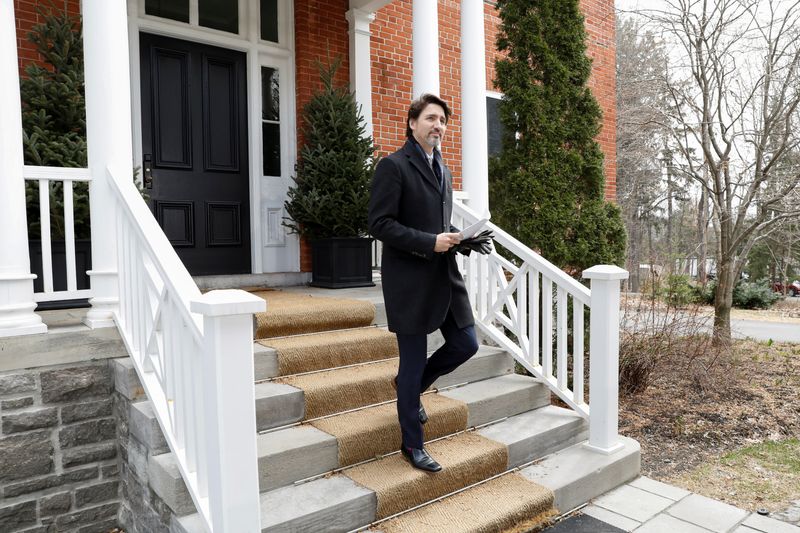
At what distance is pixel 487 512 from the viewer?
9.14 ft

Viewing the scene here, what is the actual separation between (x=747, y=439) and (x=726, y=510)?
5.71 feet

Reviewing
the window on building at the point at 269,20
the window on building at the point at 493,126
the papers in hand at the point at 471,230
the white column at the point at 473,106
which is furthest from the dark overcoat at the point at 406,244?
the window on building at the point at 493,126

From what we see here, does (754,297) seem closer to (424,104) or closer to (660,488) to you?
(660,488)

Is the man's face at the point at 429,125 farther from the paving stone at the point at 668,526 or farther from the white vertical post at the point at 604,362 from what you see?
the paving stone at the point at 668,526

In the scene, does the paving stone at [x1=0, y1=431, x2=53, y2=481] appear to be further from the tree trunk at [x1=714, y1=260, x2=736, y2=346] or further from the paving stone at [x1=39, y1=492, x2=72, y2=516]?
the tree trunk at [x1=714, y1=260, x2=736, y2=346]

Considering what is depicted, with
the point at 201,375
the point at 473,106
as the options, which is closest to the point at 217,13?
the point at 473,106

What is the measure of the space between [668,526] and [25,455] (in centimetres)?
328

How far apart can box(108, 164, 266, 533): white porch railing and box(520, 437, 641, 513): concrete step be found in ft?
5.58

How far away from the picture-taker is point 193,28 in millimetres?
5188

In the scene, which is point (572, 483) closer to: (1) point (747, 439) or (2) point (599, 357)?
(2) point (599, 357)

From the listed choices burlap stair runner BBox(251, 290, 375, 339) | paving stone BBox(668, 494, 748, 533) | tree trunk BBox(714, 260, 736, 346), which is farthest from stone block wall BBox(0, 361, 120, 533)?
tree trunk BBox(714, 260, 736, 346)

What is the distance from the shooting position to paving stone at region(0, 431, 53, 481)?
2.96 meters

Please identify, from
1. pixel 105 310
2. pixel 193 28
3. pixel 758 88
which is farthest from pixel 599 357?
pixel 758 88

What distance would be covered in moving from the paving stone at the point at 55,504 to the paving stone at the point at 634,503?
286cm
